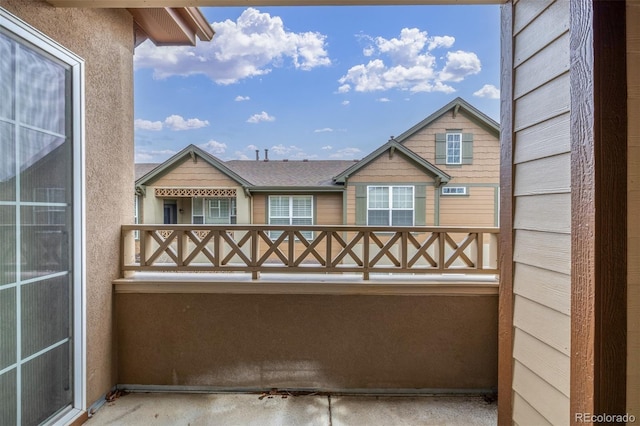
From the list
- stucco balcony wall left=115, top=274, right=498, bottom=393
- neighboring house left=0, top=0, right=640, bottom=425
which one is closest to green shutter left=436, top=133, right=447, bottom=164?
stucco balcony wall left=115, top=274, right=498, bottom=393

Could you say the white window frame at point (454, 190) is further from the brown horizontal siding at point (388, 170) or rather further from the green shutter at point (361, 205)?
the green shutter at point (361, 205)

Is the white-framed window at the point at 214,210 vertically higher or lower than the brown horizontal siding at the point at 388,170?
lower

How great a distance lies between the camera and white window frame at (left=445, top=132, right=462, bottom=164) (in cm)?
459

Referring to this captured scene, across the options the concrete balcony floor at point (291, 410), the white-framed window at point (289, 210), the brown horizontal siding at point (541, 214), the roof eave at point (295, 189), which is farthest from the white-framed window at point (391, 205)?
the brown horizontal siding at point (541, 214)

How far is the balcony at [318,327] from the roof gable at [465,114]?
8.93 feet

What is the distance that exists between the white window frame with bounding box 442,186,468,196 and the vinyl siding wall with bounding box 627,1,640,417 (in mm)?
3413

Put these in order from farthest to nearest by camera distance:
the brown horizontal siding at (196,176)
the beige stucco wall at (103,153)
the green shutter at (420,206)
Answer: the brown horizontal siding at (196,176)
the green shutter at (420,206)
the beige stucco wall at (103,153)

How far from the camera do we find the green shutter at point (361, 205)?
4.42m

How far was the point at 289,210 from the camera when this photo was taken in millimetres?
4562

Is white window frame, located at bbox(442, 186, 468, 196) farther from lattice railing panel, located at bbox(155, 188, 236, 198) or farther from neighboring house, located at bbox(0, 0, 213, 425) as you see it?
neighboring house, located at bbox(0, 0, 213, 425)

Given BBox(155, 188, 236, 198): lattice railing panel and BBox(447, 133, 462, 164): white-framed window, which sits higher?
BBox(447, 133, 462, 164): white-framed window

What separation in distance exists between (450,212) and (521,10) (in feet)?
9.85

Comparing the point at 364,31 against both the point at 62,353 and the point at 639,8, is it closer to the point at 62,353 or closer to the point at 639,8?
the point at 639,8

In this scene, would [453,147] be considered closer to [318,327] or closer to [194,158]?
[318,327]
